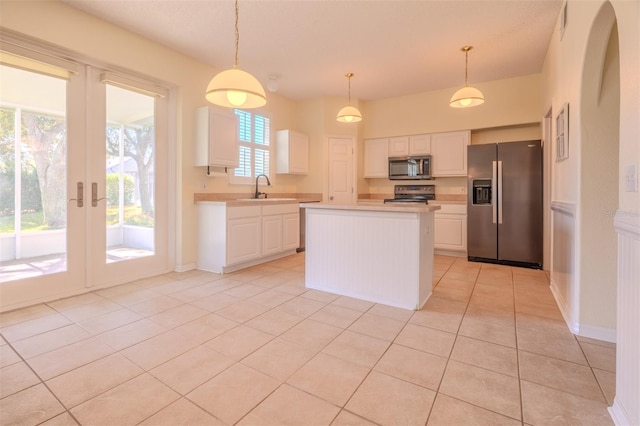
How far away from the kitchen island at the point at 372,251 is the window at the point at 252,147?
2.17 metres

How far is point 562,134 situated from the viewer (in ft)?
9.42

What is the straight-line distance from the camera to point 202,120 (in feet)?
13.5

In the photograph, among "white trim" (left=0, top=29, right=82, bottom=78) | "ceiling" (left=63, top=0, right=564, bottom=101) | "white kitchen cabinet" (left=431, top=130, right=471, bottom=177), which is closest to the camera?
"white trim" (left=0, top=29, right=82, bottom=78)

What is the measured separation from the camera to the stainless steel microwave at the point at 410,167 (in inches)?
215

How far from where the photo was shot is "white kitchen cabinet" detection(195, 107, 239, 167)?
4070 mm

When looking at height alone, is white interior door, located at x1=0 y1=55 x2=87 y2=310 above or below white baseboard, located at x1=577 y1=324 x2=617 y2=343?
above

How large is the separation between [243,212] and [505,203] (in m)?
3.76

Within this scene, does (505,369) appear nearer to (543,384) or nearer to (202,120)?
(543,384)

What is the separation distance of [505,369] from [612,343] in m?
1.01

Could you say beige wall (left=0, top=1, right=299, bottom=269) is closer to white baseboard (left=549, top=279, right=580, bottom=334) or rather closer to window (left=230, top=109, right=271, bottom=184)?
window (left=230, top=109, right=271, bottom=184)

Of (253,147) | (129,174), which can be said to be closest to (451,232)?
(253,147)

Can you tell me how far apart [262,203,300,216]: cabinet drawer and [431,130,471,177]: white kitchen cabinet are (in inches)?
100

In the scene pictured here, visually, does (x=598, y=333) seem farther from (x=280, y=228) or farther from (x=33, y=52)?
(x=33, y=52)

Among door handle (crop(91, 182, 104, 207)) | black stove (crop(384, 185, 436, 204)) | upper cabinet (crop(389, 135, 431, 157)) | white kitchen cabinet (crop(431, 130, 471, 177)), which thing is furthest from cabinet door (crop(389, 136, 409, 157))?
door handle (crop(91, 182, 104, 207))
